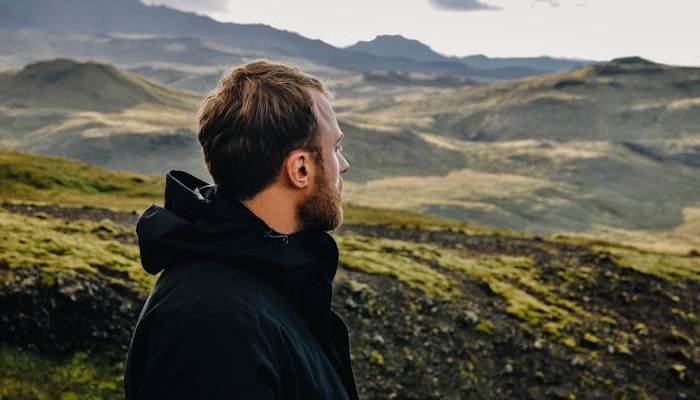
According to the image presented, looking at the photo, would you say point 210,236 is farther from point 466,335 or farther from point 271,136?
point 466,335

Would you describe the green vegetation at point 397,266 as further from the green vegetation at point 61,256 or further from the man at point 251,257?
the man at point 251,257

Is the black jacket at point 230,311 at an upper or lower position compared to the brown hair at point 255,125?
lower

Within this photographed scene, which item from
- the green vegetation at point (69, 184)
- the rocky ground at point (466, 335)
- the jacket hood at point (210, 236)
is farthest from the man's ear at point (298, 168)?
the green vegetation at point (69, 184)

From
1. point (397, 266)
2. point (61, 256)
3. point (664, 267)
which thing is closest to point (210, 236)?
point (61, 256)

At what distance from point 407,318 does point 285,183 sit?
19.2m

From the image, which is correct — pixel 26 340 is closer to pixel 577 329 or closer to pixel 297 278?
pixel 297 278

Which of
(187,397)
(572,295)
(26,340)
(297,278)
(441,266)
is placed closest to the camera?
(187,397)

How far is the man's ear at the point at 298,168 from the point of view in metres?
3.85

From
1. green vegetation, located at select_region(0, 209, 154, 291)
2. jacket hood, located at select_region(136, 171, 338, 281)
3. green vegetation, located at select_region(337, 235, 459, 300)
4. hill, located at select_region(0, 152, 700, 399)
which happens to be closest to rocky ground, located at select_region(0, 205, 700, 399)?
hill, located at select_region(0, 152, 700, 399)

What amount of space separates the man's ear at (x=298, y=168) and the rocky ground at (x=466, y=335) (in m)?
13.6

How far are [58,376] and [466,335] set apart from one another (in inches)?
571

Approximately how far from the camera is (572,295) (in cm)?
3039

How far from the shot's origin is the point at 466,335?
72.4 ft

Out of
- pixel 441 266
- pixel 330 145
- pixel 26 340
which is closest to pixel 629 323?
pixel 441 266
